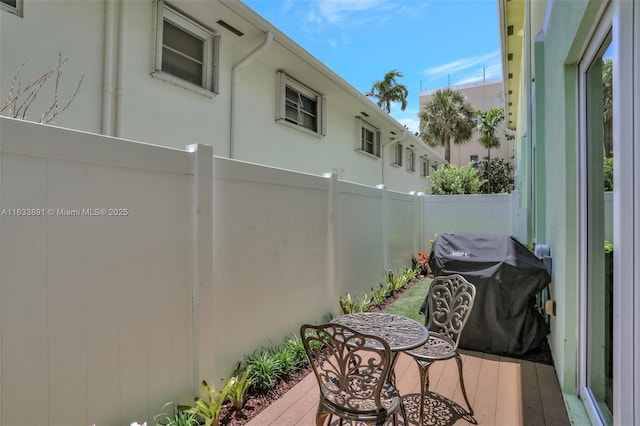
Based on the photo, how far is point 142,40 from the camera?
167 inches

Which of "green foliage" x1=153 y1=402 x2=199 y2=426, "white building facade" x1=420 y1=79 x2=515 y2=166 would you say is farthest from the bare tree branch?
"white building facade" x1=420 y1=79 x2=515 y2=166

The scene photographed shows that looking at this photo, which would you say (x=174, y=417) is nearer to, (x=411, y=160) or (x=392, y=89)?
(x=411, y=160)

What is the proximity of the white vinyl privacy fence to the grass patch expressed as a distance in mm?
2032

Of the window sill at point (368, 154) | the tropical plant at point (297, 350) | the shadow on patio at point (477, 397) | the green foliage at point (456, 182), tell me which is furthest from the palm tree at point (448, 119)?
the tropical plant at point (297, 350)

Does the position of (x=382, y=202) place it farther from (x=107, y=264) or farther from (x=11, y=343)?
(x=11, y=343)

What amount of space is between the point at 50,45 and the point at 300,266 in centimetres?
351

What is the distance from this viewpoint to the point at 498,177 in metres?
20.4

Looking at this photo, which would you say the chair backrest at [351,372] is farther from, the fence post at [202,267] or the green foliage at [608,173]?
the green foliage at [608,173]

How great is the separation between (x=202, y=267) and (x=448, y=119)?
22.9 metres

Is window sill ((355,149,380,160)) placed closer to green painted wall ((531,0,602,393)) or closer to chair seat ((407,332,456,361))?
green painted wall ((531,0,602,393))

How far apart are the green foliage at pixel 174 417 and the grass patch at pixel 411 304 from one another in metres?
3.21

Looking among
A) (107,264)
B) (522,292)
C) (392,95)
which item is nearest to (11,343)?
(107,264)

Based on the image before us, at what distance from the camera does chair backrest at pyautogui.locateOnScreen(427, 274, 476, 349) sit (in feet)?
10.0
